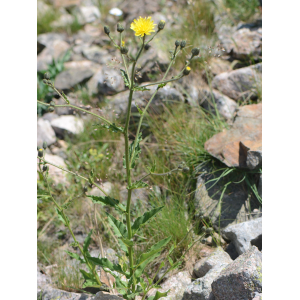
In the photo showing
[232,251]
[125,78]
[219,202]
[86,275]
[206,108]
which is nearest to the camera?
[125,78]

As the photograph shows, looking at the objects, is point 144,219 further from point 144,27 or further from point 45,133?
point 45,133

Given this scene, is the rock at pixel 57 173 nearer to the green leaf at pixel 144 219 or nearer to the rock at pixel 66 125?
the rock at pixel 66 125

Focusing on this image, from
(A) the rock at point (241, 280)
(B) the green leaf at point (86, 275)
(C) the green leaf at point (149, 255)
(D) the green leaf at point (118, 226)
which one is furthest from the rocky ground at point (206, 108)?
(D) the green leaf at point (118, 226)

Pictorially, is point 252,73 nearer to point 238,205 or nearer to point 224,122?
point 224,122

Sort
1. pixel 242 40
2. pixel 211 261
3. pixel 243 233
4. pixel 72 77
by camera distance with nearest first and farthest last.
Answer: pixel 211 261
pixel 243 233
pixel 242 40
pixel 72 77

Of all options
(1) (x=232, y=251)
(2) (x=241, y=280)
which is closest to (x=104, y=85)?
(1) (x=232, y=251)

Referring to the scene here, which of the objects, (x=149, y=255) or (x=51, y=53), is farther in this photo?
(x=51, y=53)

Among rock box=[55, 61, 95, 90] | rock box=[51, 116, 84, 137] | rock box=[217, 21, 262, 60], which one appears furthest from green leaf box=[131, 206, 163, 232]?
rock box=[55, 61, 95, 90]

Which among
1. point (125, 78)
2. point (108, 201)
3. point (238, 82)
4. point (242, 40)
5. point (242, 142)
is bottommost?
point (108, 201)

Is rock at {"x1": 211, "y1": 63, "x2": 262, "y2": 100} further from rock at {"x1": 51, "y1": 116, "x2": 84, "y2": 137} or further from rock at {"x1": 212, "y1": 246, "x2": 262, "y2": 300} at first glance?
rock at {"x1": 212, "y1": 246, "x2": 262, "y2": 300}
